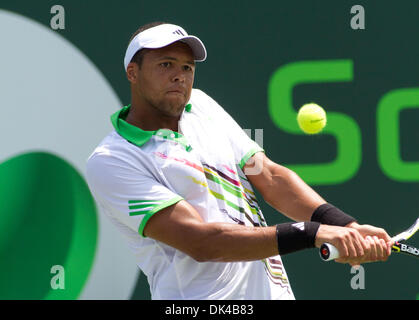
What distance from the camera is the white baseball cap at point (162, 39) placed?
337 centimetres

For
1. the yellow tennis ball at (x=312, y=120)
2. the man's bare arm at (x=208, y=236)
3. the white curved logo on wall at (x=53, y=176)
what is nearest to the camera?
the man's bare arm at (x=208, y=236)

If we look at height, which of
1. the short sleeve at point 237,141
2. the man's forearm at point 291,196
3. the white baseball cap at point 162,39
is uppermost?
the white baseball cap at point 162,39

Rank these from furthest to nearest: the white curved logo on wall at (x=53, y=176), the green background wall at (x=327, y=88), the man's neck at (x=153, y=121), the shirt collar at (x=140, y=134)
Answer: the white curved logo on wall at (x=53, y=176), the green background wall at (x=327, y=88), the man's neck at (x=153, y=121), the shirt collar at (x=140, y=134)

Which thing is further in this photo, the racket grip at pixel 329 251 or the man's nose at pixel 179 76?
the man's nose at pixel 179 76

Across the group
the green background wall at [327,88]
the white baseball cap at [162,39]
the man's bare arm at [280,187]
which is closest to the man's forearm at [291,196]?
the man's bare arm at [280,187]

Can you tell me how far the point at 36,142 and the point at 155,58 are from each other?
1.64 metres

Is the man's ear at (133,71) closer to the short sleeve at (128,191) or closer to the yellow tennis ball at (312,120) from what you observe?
the short sleeve at (128,191)

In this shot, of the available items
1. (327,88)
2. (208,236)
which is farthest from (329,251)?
(327,88)

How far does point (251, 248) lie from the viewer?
3047mm

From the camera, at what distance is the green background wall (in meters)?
4.54

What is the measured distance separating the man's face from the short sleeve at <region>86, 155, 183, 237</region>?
0.31 metres

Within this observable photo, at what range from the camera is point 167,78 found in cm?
338

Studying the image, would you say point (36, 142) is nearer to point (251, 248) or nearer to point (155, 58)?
point (155, 58)

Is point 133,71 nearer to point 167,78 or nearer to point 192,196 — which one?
point 167,78
